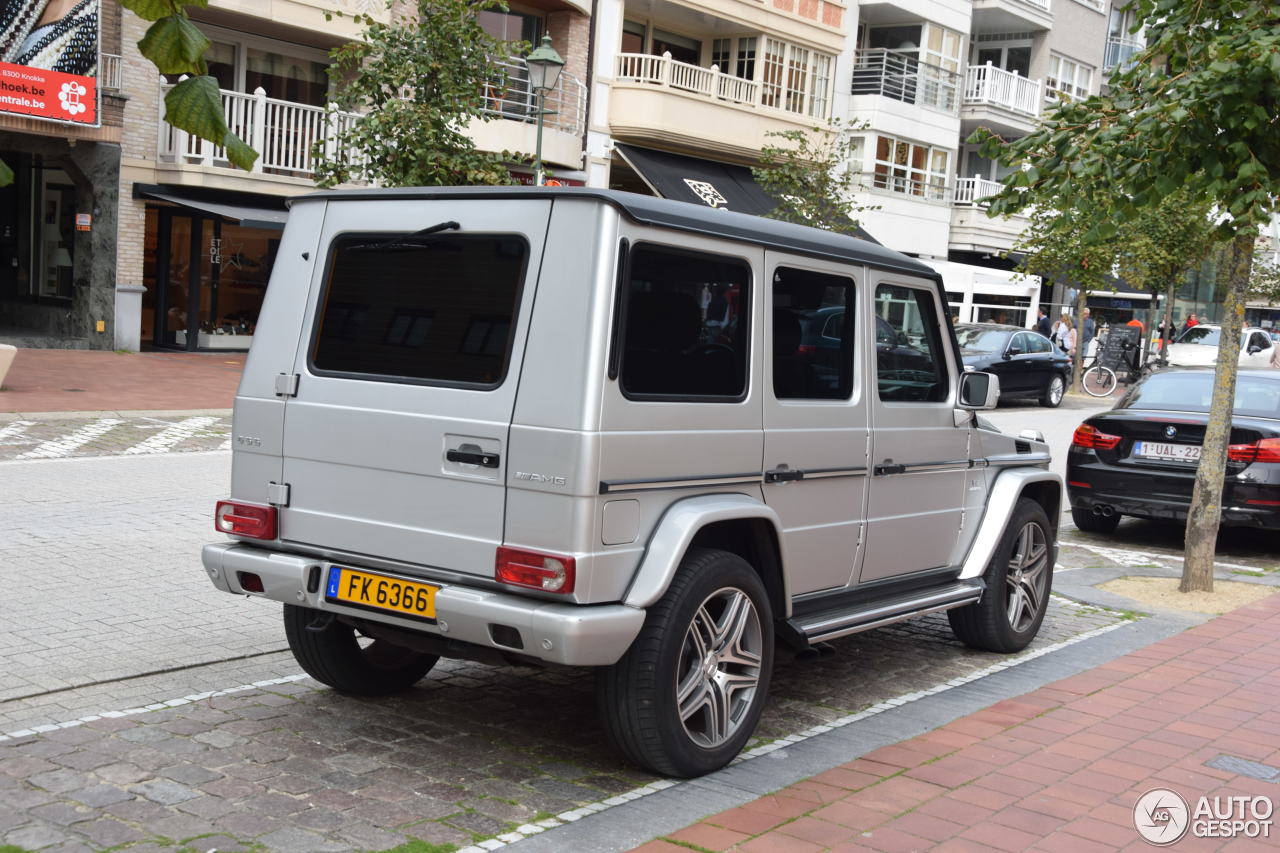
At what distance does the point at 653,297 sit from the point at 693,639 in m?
1.22

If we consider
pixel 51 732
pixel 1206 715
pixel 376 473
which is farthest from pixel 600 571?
pixel 1206 715

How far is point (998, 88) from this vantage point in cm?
4116

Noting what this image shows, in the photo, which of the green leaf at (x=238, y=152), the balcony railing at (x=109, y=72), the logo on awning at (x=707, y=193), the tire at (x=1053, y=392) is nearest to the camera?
the green leaf at (x=238, y=152)

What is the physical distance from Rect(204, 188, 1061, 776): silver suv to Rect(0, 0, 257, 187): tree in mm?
1849

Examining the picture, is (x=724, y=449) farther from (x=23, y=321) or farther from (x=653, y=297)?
(x=23, y=321)

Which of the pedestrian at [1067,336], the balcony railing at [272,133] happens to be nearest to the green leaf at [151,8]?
the balcony railing at [272,133]

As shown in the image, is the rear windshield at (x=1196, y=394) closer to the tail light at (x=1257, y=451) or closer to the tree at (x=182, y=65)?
the tail light at (x=1257, y=451)

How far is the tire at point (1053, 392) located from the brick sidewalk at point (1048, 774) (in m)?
20.5

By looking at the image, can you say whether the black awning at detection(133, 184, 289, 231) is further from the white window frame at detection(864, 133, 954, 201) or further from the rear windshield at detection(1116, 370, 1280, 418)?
the white window frame at detection(864, 133, 954, 201)

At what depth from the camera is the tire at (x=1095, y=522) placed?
11.9m

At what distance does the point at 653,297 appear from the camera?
15.3 ft

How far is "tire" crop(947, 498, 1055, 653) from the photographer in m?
6.79

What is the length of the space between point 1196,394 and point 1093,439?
1.07m

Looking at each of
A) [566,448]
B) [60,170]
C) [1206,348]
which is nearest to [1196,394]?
[566,448]
